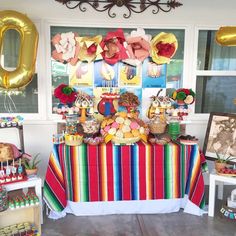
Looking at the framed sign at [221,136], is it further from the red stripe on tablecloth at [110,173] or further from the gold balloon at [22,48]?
the gold balloon at [22,48]

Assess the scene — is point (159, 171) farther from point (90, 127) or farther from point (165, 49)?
point (165, 49)

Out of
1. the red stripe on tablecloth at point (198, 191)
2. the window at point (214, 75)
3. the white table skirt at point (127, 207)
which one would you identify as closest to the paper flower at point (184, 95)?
the window at point (214, 75)

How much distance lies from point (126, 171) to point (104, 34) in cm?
144

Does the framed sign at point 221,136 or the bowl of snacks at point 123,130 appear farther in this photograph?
the framed sign at point 221,136

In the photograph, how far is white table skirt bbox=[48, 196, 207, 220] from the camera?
8.55 feet

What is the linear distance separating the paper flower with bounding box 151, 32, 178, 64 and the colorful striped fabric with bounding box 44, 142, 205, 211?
3.21 ft

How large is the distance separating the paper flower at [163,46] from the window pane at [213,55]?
34 cm

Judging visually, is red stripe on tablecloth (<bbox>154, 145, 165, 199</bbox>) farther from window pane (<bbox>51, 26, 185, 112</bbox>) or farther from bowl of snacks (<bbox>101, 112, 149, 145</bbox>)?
window pane (<bbox>51, 26, 185, 112</bbox>)

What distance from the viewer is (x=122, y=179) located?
258cm

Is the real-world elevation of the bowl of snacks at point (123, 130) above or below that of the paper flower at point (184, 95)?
below

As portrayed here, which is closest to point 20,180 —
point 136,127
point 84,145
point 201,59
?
point 84,145

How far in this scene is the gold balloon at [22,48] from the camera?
2480 millimetres

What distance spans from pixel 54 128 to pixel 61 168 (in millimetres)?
701

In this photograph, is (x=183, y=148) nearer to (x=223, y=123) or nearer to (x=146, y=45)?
(x=223, y=123)
